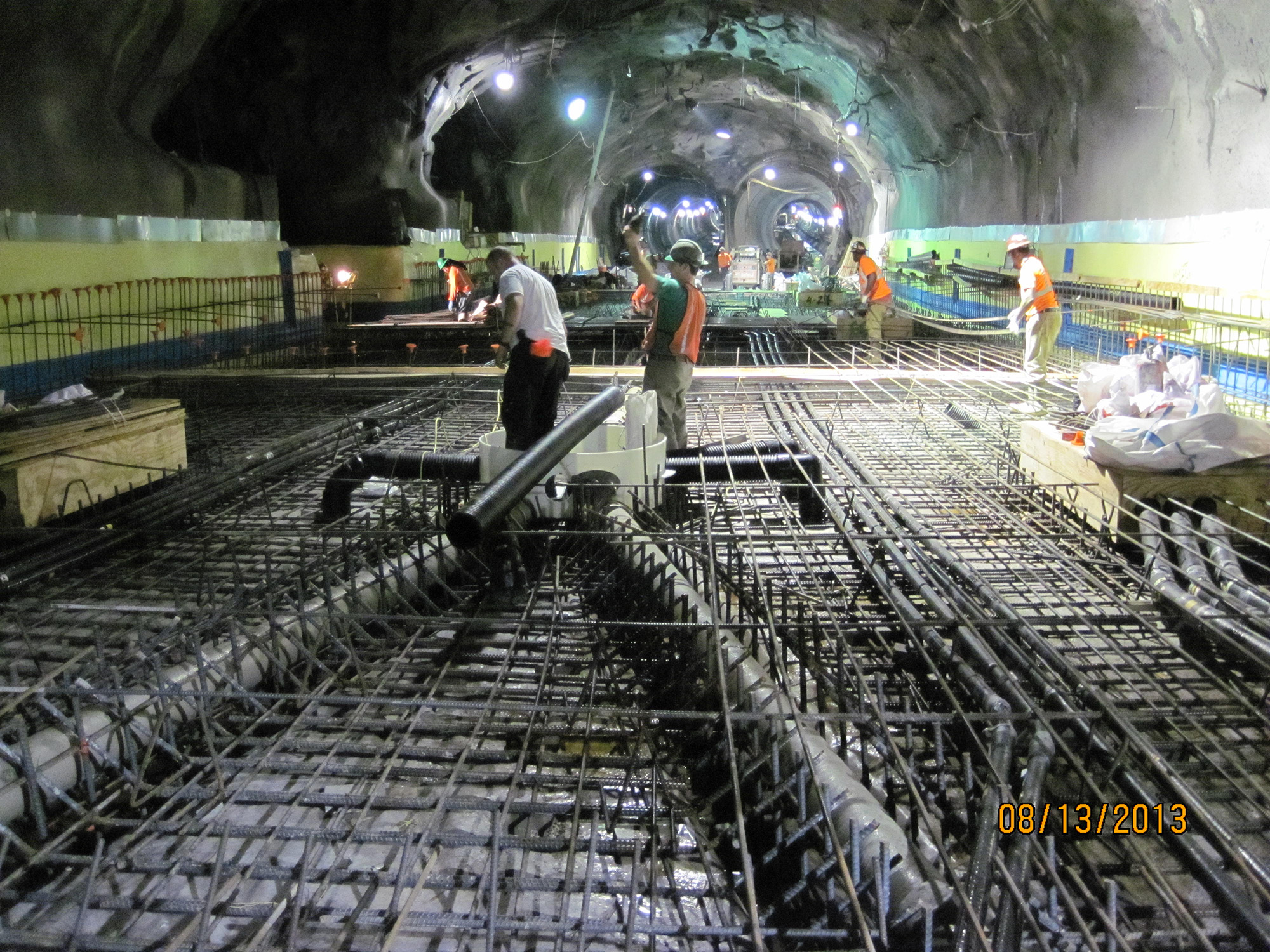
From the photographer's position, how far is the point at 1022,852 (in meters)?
2.15

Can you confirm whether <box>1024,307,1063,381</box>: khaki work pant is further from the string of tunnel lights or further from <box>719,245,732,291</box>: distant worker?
<box>719,245,732,291</box>: distant worker

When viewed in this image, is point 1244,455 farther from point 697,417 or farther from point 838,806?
point 697,417

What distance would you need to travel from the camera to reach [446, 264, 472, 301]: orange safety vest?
15.6 meters

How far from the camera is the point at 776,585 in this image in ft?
14.2

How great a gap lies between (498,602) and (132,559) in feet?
6.29

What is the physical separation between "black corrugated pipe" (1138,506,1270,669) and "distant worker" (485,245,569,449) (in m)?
3.24

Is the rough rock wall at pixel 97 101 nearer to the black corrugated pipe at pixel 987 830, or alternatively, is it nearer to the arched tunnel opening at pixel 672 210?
the black corrugated pipe at pixel 987 830

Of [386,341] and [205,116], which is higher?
[205,116]

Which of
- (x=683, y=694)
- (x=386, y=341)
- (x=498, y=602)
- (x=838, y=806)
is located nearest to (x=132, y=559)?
(x=498, y=602)

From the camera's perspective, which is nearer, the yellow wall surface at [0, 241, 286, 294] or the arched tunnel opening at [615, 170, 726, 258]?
the yellow wall surface at [0, 241, 286, 294]

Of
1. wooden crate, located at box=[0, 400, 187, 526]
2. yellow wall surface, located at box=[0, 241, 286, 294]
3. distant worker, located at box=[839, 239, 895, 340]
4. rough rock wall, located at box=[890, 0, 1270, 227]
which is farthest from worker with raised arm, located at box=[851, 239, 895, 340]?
wooden crate, located at box=[0, 400, 187, 526]

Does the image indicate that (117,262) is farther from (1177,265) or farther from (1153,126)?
(1153,126)
